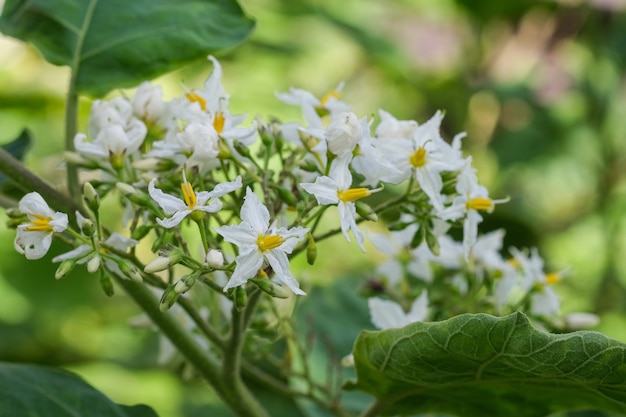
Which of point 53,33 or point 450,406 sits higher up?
point 53,33

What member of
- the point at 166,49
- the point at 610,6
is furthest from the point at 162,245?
the point at 610,6

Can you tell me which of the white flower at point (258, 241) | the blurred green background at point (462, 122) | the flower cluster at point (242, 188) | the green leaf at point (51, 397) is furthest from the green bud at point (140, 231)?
the blurred green background at point (462, 122)

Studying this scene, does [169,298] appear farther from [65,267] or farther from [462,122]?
[462,122]

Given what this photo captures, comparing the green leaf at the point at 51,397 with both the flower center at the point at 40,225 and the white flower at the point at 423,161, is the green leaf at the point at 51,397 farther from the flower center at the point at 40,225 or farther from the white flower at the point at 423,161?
the white flower at the point at 423,161

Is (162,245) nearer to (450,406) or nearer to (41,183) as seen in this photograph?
(41,183)

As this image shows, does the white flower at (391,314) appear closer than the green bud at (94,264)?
No

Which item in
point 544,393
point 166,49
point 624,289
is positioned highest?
point 166,49

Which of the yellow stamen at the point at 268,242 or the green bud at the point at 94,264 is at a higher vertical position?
the yellow stamen at the point at 268,242

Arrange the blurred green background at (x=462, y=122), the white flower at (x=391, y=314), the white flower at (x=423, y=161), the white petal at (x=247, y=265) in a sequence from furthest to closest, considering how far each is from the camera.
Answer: the blurred green background at (x=462, y=122) < the white flower at (x=391, y=314) < the white flower at (x=423, y=161) < the white petal at (x=247, y=265)
